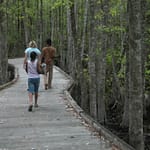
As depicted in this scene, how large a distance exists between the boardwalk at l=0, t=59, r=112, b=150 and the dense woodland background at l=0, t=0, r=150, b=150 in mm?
1086

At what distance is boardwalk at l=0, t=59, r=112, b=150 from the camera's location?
898 centimetres

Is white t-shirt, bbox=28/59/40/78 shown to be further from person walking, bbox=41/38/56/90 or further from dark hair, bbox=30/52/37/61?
person walking, bbox=41/38/56/90

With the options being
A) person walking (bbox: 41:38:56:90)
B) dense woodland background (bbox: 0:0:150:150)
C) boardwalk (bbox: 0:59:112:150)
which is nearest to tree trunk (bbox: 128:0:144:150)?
dense woodland background (bbox: 0:0:150:150)

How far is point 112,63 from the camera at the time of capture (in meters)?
19.3

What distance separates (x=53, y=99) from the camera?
52.9 ft

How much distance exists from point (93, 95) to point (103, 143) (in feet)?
19.0

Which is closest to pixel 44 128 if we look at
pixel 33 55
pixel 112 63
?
pixel 33 55

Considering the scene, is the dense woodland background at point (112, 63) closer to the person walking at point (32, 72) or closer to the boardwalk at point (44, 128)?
the boardwalk at point (44, 128)

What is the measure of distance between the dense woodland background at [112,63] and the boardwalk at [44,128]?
109cm

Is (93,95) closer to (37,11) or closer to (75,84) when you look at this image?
(75,84)

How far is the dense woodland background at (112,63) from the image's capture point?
337 inches

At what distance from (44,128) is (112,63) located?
8.94 m

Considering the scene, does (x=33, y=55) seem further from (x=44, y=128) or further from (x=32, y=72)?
(x=44, y=128)

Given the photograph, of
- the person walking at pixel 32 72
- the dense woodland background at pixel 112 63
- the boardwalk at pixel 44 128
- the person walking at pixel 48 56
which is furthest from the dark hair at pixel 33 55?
the person walking at pixel 48 56
